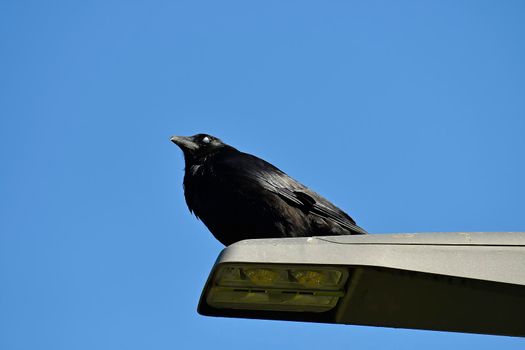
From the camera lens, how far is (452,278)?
9.21 ft

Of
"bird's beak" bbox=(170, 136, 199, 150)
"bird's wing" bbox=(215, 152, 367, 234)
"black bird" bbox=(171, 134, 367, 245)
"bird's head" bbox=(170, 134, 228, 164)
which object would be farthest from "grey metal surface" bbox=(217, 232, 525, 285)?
"bird's beak" bbox=(170, 136, 199, 150)

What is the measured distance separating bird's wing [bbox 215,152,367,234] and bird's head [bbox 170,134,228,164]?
2.00ft

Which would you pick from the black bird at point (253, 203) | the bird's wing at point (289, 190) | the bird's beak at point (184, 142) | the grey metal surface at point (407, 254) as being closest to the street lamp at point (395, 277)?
the grey metal surface at point (407, 254)

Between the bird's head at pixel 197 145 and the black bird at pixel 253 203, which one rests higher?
the bird's head at pixel 197 145

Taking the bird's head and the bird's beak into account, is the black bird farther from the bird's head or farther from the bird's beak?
the bird's beak

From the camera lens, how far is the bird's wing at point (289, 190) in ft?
20.6

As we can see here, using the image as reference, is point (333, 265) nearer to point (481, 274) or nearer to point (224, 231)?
point (481, 274)

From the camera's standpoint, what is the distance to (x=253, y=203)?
20.1 ft

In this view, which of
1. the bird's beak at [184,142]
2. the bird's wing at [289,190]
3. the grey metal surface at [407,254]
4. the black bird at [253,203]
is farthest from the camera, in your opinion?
the bird's beak at [184,142]

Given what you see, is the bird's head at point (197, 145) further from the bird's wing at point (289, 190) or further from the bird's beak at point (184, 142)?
the bird's wing at point (289, 190)

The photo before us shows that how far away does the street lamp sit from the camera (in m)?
2.78

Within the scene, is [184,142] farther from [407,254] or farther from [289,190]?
[407,254]

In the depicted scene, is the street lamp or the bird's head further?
the bird's head

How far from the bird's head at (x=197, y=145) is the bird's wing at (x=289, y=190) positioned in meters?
0.61
